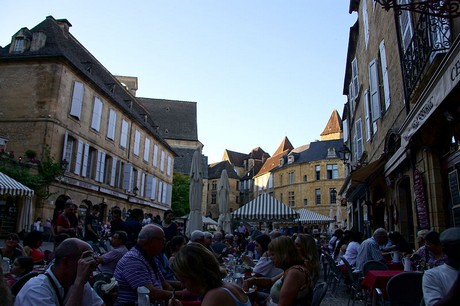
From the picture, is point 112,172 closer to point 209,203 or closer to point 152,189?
point 152,189

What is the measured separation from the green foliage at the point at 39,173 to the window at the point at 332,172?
33910 mm

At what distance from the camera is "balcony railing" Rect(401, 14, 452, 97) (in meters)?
5.85

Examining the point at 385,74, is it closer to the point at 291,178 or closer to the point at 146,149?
the point at 146,149

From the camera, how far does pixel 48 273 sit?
229cm

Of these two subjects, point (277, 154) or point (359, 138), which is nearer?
point (359, 138)

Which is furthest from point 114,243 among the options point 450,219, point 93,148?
point 93,148

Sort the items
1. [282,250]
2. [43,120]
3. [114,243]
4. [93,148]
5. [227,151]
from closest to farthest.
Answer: [282,250] → [114,243] → [43,120] → [93,148] → [227,151]

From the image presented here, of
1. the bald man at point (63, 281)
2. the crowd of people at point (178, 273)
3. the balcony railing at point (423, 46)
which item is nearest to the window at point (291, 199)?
the balcony railing at point (423, 46)

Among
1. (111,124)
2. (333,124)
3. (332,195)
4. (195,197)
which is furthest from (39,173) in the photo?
(333,124)

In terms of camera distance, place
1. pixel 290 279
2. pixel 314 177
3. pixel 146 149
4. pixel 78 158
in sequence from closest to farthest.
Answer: pixel 290 279 → pixel 78 158 → pixel 146 149 → pixel 314 177

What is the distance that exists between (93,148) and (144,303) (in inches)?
819

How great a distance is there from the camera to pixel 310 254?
3.92 m

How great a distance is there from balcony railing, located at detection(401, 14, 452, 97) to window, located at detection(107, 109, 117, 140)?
19.3m

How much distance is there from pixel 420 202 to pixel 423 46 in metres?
3.04
